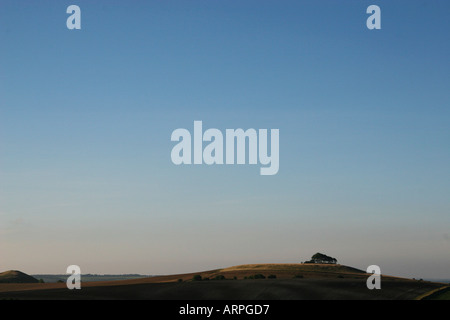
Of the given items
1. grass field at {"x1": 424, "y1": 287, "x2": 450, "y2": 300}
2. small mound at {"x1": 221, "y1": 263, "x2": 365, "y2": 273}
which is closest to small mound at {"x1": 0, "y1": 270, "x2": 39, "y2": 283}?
small mound at {"x1": 221, "y1": 263, "x2": 365, "y2": 273}

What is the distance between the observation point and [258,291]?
63.0 m

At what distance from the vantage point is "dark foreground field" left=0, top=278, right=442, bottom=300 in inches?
2314

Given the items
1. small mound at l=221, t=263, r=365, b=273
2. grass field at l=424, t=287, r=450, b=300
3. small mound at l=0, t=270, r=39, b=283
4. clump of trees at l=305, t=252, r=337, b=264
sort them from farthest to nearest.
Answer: small mound at l=0, t=270, r=39, b=283 < clump of trees at l=305, t=252, r=337, b=264 < small mound at l=221, t=263, r=365, b=273 < grass field at l=424, t=287, r=450, b=300

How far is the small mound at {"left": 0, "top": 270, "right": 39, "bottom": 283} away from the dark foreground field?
65423 mm

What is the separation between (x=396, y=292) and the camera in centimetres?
6141

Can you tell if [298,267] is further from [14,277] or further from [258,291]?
[14,277]

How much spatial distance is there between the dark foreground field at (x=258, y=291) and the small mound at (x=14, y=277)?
65423mm

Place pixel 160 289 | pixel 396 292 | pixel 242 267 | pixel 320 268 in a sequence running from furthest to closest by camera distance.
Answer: pixel 242 267
pixel 320 268
pixel 160 289
pixel 396 292

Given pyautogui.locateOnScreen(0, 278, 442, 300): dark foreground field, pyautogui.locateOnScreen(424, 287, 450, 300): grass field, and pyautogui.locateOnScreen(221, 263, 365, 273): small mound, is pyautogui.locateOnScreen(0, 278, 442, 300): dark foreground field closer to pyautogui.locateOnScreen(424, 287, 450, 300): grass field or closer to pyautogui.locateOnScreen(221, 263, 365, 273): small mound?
pyautogui.locateOnScreen(424, 287, 450, 300): grass field

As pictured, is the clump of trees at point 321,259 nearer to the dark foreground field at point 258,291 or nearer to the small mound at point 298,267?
the small mound at point 298,267
